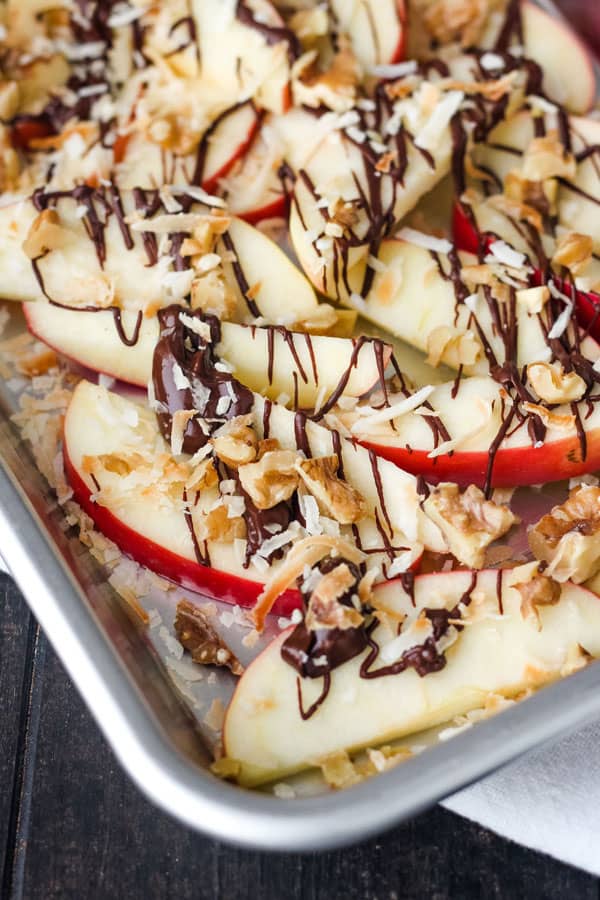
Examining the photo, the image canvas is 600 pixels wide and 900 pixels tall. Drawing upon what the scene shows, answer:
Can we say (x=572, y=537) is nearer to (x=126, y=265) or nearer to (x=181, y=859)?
A: (x=181, y=859)

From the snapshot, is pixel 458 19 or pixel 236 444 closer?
pixel 236 444

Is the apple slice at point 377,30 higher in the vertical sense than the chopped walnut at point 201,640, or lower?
higher

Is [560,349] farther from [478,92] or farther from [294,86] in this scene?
[294,86]

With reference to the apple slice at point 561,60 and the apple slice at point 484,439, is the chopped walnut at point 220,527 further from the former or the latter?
the apple slice at point 561,60

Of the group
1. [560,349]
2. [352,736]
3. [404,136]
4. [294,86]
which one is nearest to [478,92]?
[404,136]

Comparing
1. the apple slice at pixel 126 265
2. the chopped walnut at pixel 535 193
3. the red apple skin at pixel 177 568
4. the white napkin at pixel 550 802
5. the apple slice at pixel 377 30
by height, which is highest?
the apple slice at pixel 377 30

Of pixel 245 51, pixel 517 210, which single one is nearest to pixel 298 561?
pixel 517 210

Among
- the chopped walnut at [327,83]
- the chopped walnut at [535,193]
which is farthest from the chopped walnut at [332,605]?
the chopped walnut at [327,83]
